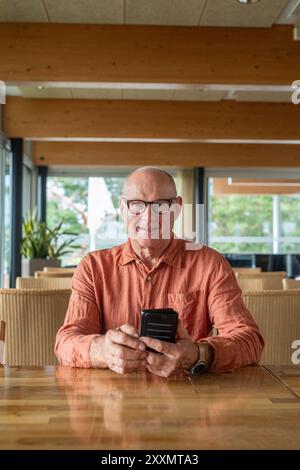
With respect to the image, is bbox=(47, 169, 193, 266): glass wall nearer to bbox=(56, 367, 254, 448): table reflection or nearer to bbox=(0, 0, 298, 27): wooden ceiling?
bbox=(0, 0, 298, 27): wooden ceiling

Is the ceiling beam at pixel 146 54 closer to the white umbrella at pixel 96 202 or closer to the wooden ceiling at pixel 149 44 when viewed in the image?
the wooden ceiling at pixel 149 44

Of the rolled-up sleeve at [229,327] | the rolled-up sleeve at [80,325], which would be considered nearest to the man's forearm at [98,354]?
the rolled-up sleeve at [80,325]

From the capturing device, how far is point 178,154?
31.0 feet

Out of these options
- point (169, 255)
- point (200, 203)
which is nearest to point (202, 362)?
point (169, 255)

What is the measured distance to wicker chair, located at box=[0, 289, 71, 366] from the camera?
2545 mm

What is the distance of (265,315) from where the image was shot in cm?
270

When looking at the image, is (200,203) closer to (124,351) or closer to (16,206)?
(16,206)

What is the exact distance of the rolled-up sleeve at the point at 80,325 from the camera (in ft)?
5.37

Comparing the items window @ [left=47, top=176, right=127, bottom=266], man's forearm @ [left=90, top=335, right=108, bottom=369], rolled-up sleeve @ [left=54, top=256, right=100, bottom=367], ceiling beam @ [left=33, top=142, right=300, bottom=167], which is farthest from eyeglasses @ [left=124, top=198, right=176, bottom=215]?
window @ [left=47, top=176, right=127, bottom=266]

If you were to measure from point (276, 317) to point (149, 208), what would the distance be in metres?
1.04

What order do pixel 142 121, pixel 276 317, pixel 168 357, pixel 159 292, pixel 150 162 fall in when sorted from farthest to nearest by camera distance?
pixel 150 162, pixel 142 121, pixel 276 317, pixel 159 292, pixel 168 357

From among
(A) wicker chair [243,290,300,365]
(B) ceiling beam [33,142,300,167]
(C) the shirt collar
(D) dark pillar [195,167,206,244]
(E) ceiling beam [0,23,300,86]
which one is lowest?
(A) wicker chair [243,290,300,365]

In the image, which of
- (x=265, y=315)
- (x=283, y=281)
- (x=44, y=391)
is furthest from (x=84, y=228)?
(x=44, y=391)

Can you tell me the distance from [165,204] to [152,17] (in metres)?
3.36
